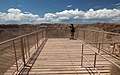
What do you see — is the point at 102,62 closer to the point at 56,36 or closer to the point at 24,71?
the point at 24,71

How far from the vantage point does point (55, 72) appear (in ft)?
14.6

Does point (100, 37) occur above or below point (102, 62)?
above

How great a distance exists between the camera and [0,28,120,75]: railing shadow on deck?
3.68 m

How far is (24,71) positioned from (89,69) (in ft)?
6.77

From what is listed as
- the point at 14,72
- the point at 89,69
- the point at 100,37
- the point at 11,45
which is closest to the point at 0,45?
the point at 11,45

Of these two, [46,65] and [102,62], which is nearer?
[46,65]

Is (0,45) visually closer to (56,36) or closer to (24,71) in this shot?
(24,71)

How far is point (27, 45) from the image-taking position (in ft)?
19.0

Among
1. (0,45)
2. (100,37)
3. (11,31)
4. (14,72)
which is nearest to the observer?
(0,45)

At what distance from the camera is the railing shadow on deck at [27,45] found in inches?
145

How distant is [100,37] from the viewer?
7867mm

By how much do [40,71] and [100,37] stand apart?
4.47 metres

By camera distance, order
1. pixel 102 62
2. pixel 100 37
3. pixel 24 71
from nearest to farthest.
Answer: pixel 24 71 → pixel 102 62 → pixel 100 37

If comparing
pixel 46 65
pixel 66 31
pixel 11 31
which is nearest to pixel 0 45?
pixel 46 65
